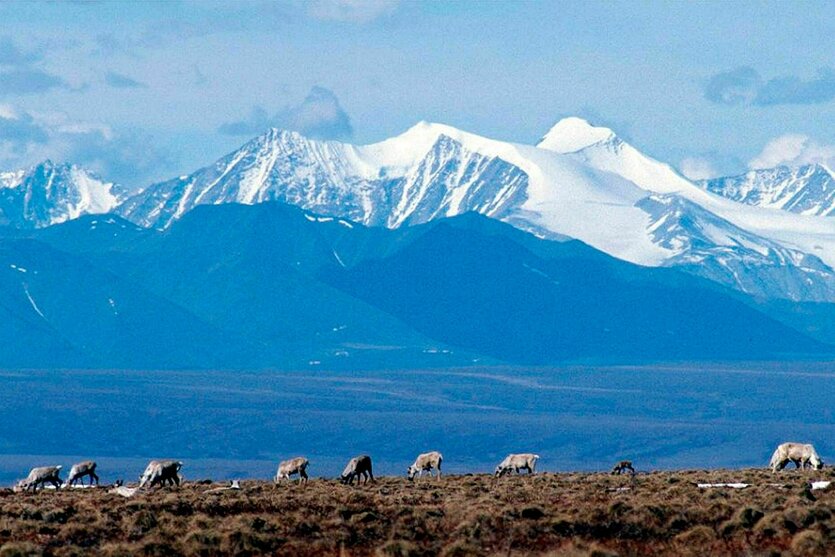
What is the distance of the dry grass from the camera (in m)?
35.1

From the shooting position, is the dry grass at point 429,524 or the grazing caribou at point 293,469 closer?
the dry grass at point 429,524

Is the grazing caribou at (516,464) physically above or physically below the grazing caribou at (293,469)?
above

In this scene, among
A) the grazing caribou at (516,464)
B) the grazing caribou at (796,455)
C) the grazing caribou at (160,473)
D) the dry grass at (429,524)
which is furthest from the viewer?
the grazing caribou at (516,464)

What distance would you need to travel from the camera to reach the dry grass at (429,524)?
3512 centimetres

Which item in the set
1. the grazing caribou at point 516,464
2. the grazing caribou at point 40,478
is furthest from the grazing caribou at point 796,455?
the grazing caribou at point 40,478

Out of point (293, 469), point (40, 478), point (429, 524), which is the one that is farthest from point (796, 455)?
point (40, 478)

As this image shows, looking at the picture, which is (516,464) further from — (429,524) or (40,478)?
(429,524)

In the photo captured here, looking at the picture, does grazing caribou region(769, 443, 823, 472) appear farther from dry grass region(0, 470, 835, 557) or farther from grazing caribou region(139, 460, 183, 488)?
grazing caribou region(139, 460, 183, 488)

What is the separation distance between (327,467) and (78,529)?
523 ft


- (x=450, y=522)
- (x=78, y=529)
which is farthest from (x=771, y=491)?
(x=78, y=529)

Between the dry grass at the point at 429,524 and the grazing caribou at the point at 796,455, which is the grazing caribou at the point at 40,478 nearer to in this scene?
the dry grass at the point at 429,524

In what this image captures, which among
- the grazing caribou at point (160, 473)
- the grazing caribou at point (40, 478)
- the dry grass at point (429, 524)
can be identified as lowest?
the dry grass at point (429, 524)

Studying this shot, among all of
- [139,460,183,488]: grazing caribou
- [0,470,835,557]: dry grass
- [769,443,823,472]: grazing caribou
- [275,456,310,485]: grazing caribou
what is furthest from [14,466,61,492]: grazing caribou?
[769,443,823,472]: grazing caribou

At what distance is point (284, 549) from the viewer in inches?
1394
